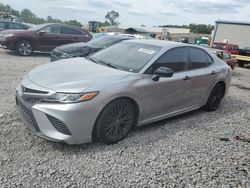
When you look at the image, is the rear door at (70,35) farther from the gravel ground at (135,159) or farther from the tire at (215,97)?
the tire at (215,97)

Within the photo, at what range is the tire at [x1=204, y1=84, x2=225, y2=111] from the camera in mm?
5953

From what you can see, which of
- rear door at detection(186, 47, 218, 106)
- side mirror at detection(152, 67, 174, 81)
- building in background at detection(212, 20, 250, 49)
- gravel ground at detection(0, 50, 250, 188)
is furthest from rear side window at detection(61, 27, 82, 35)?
building in background at detection(212, 20, 250, 49)

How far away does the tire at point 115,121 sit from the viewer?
3723 mm

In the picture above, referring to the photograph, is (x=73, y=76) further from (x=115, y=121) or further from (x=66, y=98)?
(x=115, y=121)

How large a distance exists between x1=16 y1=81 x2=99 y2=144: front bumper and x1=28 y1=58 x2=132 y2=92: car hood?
243 millimetres

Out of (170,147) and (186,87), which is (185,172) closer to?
(170,147)

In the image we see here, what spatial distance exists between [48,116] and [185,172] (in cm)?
187

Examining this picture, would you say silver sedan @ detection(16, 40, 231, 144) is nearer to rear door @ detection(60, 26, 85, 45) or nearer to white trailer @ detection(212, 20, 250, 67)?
rear door @ detection(60, 26, 85, 45)

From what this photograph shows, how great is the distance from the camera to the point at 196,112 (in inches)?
234

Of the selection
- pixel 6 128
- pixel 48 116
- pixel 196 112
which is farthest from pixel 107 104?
pixel 196 112

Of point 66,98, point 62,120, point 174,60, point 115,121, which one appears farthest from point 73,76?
point 174,60

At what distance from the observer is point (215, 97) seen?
6074 millimetres

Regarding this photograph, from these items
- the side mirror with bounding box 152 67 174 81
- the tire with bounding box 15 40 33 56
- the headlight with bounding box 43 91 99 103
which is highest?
the side mirror with bounding box 152 67 174 81

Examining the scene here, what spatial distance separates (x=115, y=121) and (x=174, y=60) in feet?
5.60
